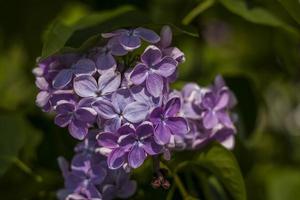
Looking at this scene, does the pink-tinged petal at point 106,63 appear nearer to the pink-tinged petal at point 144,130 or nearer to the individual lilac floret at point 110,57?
the individual lilac floret at point 110,57

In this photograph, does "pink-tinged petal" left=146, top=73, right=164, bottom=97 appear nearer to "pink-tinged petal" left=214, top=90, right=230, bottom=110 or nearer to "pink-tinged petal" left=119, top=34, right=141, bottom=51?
"pink-tinged petal" left=119, top=34, right=141, bottom=51

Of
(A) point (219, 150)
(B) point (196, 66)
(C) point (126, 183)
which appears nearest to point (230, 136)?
(A) point (219, 150)

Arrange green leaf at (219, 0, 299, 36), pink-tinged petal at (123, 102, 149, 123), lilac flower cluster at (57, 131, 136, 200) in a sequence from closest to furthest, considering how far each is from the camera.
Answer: pink-tinged petal at (123, 102, 149, 123), lilac flower cluster at (57, 131, 136, 200), green leaf at (219, 0, 299, 36)

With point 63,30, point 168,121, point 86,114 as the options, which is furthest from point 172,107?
point 63,30

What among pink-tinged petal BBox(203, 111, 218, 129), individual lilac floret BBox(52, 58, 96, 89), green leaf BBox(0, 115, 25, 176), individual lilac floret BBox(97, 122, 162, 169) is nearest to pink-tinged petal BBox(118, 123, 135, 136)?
individual lilac floret BBox(97, 122, 162, 169)

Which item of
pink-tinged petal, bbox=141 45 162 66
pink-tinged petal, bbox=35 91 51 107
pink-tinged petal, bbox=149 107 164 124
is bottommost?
pink-tinged petal, bbox=35 91 51 107

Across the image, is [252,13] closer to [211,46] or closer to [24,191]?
[24,191]

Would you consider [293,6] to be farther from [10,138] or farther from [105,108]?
[10,138]
